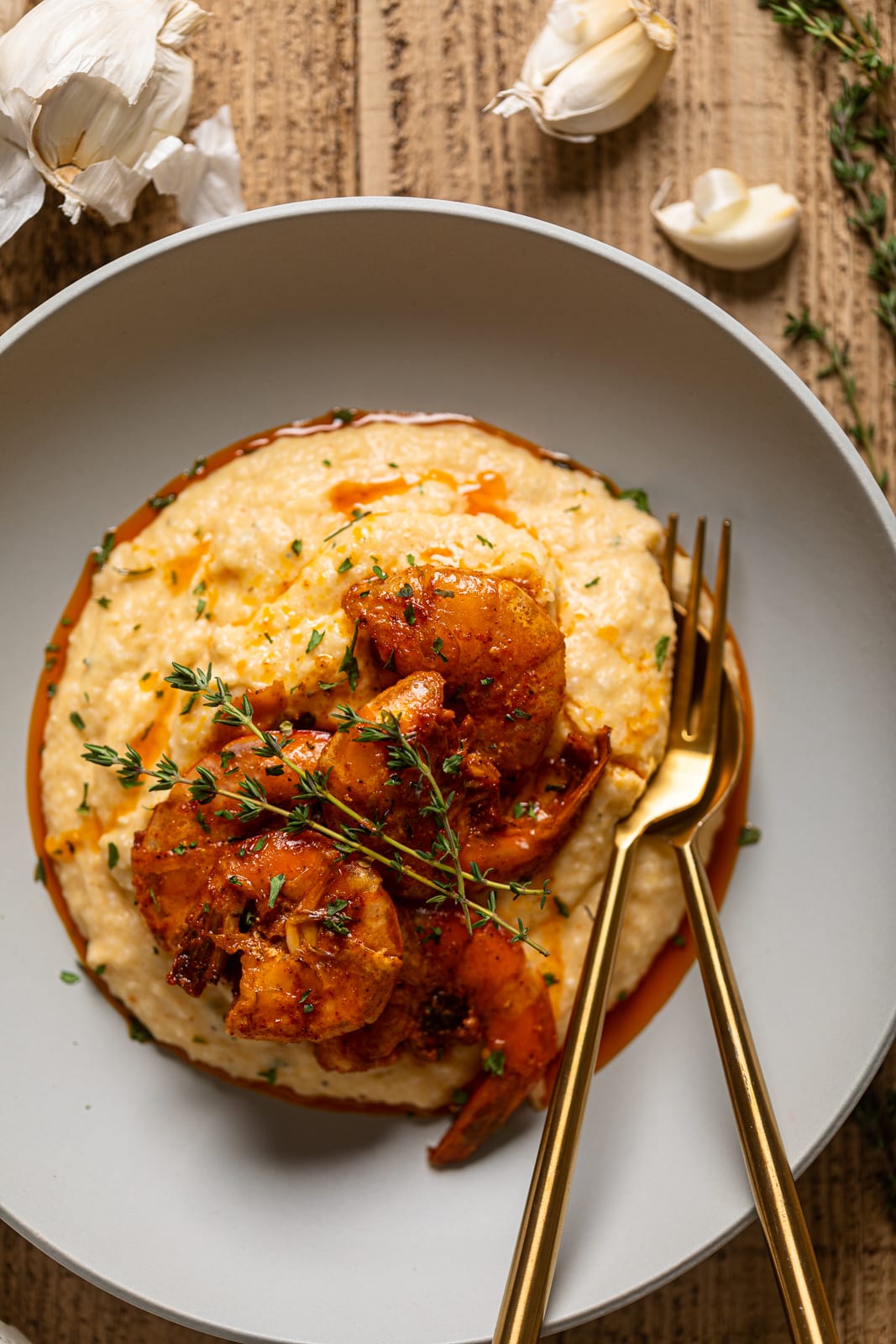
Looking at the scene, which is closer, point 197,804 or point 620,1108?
point 197,804

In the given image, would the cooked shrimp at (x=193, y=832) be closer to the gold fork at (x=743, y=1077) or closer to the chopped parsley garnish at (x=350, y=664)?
the chopped parsley garnish at (x=350, y=664)

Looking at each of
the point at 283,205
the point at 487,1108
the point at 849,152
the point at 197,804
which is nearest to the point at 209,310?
the point at 283,205

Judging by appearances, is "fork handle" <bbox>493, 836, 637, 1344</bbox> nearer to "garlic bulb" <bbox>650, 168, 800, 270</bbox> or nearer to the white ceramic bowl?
the white ceramic bowl

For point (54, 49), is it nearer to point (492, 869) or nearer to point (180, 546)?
point (180, 546)

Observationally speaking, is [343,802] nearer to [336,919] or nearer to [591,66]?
[336,919]

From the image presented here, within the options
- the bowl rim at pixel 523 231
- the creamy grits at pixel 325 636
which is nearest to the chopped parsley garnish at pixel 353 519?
the creamy grits at pixel 325 636

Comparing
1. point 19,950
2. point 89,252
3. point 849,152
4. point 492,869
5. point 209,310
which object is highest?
point 89,252

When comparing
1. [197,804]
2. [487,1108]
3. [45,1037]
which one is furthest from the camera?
[45,1037]

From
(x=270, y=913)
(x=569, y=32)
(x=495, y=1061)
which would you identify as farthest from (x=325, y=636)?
(x=569, y=32)
